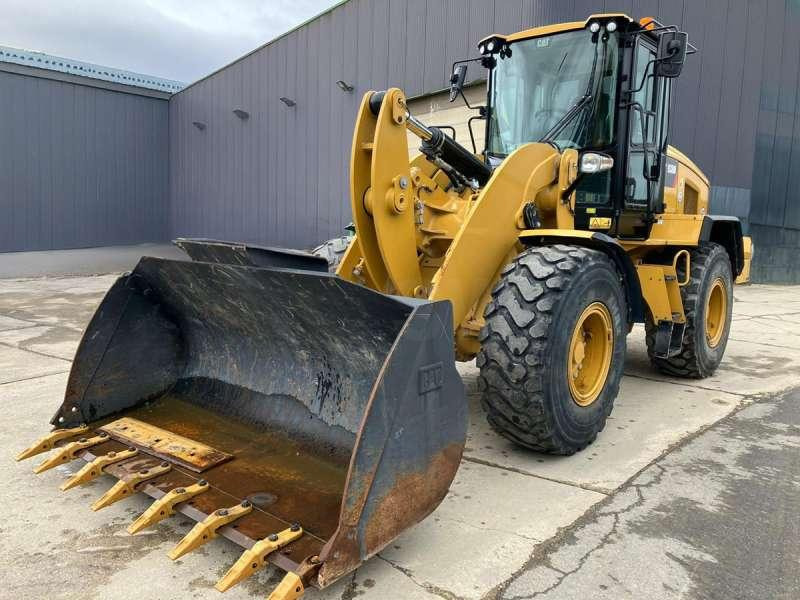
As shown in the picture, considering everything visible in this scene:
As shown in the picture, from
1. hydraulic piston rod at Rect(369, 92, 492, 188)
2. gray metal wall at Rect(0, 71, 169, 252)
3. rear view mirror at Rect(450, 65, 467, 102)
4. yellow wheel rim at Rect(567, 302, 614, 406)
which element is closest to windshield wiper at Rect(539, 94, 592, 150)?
hydraulic piston rod at Rect(369, 92, 492, 188)

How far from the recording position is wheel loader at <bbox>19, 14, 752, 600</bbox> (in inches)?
96.3

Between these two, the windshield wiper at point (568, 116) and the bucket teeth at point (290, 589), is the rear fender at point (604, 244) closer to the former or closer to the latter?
the windshield wiper at point (568, 116)

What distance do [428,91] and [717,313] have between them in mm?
8229

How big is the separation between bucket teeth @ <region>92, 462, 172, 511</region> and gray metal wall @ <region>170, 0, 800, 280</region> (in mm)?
10281

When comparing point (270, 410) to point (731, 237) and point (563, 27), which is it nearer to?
point (563, 27)

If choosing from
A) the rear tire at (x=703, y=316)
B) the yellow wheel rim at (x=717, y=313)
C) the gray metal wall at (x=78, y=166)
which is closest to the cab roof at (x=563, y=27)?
the rear tire at (x=703, y=316)

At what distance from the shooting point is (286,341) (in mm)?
3479

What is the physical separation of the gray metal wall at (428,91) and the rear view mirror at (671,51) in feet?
24.1

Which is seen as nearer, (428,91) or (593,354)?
(593,354)

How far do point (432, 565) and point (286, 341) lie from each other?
56.4 inches

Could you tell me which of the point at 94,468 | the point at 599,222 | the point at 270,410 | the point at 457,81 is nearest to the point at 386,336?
the point at 270,410

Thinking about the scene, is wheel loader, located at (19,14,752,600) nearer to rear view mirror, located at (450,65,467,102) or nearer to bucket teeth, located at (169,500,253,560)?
bucket teeth, located at (169,500,253,560)

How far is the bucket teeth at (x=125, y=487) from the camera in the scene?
2.77m

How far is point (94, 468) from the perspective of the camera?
2.99 metres
